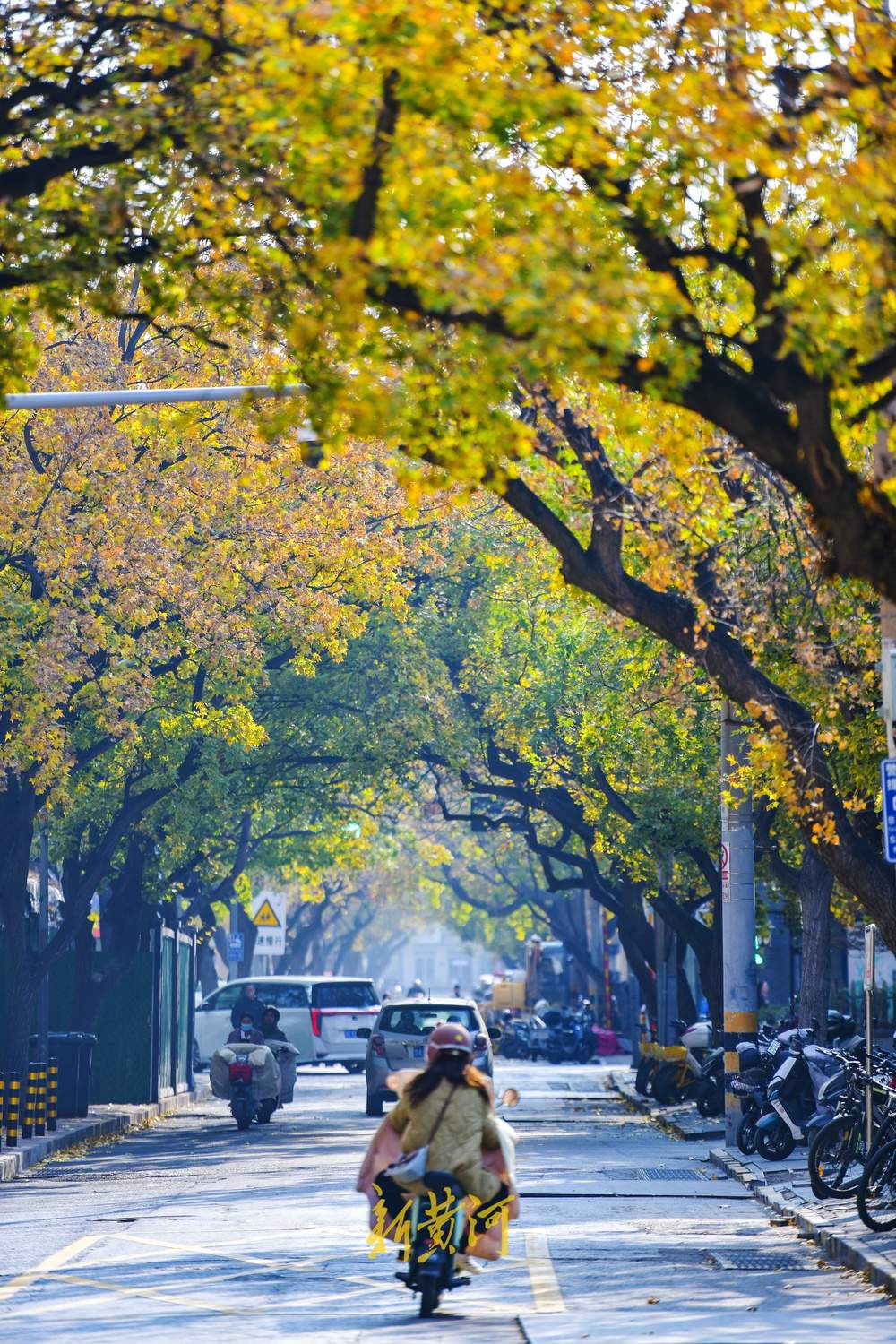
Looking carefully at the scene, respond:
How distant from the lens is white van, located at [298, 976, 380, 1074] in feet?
133

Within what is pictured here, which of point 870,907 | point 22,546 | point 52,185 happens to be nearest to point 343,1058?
point 22,546

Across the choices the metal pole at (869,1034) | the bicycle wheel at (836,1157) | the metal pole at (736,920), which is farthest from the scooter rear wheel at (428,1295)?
the metal pole at (736,920)

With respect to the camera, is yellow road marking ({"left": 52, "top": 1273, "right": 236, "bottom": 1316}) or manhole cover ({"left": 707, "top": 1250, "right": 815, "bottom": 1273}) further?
manhole cover ({"left": 707, "top": 1250, "right": 815, "bottom": 1273})

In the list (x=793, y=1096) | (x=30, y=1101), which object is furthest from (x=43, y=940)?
(x=793, y=1096)

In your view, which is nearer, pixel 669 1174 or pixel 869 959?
pixel 869 959

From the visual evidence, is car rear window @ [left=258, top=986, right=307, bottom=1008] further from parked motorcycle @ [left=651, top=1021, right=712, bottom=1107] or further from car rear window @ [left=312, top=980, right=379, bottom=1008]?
parked motorcycle @ [left=651, top=1021, right=712, bottom=1107]

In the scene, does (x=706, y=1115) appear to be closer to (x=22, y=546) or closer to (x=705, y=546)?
(x=22, y=546)

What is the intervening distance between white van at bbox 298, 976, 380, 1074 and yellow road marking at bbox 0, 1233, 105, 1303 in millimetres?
25229

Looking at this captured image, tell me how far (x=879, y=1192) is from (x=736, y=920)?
7.59 metres

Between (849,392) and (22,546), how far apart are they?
14385 millimetres

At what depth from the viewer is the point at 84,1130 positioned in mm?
25891

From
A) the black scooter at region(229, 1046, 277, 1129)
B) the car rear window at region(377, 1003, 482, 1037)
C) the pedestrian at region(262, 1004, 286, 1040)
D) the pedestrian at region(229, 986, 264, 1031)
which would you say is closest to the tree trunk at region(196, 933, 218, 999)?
the pedestrian at region(229, 986, 264, 1031)

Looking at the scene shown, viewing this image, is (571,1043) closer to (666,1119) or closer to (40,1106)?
(666,1119)

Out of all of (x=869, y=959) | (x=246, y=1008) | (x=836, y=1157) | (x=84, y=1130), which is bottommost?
(x=84, y=1130)
